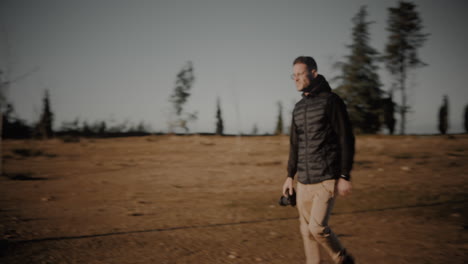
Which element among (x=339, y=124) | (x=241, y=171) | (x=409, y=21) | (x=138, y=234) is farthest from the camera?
(x=409, y=21)

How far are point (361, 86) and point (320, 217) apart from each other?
3927 cm

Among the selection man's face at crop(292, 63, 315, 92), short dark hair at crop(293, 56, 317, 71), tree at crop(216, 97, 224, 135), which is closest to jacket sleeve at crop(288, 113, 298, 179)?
man's face at crop(292, 63, 315, 92)

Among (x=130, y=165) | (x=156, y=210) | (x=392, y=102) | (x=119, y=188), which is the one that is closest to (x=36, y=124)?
(x=130, y=165)

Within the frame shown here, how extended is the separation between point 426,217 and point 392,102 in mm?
38064

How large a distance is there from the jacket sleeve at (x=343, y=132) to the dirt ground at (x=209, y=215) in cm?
179

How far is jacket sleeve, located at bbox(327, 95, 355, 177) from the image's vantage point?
8.11ft

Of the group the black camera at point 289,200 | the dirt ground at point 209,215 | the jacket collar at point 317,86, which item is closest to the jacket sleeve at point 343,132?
the jacket collar at point 317,86

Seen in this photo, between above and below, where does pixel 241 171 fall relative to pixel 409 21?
below

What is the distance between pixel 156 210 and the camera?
6.45 metres

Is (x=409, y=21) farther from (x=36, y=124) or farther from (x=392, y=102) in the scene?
(x=36, y=124)

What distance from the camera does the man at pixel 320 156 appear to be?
2.54 meters

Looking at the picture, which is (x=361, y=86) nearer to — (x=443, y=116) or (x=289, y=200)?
(x=443, y=116)

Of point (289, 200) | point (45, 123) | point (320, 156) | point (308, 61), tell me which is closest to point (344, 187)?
point (320, 156)

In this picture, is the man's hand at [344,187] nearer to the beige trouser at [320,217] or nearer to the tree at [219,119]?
the beige trouser at [320,217]
